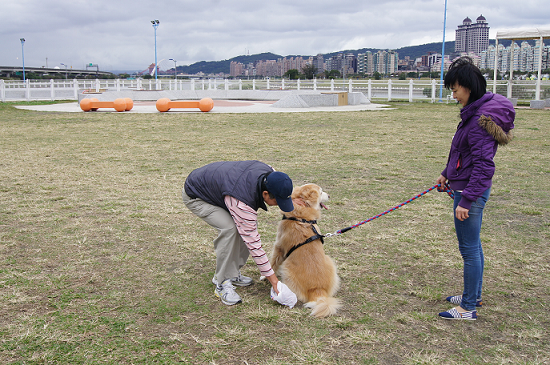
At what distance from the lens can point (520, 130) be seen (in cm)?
1388

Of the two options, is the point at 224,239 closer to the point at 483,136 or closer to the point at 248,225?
the point at 248,225

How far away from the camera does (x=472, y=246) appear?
3.23m

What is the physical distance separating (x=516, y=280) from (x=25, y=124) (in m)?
16.3

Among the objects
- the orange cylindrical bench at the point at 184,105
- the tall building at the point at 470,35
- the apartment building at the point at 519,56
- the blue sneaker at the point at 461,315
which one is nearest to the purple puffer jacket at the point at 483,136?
the blue sneaker at the point at 461,315

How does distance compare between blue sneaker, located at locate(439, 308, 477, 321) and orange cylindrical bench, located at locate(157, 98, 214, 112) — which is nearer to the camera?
blue sneaker, located at locate(439, 308, 477, 321)

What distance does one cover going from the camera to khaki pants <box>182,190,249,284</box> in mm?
3555

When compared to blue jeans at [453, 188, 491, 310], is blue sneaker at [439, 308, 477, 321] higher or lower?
lower

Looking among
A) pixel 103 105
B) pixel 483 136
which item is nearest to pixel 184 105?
pixel 103 105

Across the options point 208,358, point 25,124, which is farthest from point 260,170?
point 25,124

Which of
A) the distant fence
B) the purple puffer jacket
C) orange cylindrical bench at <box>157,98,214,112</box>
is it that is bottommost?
the purple puffer jacket

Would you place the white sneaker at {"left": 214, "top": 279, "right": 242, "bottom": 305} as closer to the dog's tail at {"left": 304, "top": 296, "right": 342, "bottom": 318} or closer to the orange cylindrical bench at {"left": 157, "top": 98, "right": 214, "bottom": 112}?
the dog's tail at {"left": 304, "top": 296, "right": 342, "bottom": 318}

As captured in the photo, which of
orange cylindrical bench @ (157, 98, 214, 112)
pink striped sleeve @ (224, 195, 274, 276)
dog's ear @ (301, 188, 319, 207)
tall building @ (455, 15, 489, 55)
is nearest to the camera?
pink striped sleeve @ (224, 195, 274, 276)

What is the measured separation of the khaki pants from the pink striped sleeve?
15cm

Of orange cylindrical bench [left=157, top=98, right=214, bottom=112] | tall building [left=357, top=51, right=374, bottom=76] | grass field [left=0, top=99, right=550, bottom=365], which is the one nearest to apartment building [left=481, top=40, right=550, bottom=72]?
orange cylindrical bench [left=157, top=98, right=214, bottom=112]
